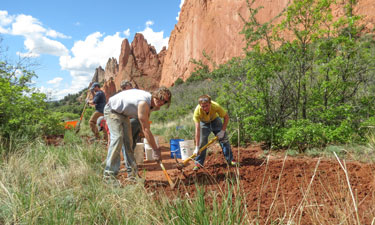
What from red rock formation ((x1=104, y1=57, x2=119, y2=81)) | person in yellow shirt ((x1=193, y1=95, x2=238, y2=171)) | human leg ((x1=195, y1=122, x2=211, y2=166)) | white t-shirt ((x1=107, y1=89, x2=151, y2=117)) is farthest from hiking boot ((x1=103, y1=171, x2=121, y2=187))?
red rock formation ((x1=104, y1=57, x2=119, y2=81))

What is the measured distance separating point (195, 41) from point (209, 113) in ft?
130

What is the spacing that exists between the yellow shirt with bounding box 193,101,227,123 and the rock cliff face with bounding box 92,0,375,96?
76.9 ft

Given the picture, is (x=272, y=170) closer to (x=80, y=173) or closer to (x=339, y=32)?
(x=80, y=173)

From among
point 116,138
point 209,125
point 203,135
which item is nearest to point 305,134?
point 209,125

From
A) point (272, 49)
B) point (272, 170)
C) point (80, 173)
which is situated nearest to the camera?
point (80, 173)

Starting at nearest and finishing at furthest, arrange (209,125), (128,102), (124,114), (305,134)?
1. (128,102)
2. (124,114)
3. (209,125)
4. (305,134)

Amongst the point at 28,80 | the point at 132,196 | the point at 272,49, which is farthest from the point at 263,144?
the point at 28,80

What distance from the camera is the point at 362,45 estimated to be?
4902 millimetres

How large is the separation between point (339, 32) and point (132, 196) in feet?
17.5

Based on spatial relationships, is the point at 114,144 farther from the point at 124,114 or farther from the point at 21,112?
the point at 21,112

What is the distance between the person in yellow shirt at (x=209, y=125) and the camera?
4121 millimetres

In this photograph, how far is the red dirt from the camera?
2012 mm

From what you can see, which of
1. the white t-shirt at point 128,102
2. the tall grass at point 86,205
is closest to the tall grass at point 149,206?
the tall grass at point 86,205

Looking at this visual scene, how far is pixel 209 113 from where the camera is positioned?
13.6ft
